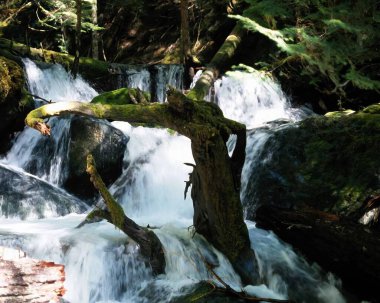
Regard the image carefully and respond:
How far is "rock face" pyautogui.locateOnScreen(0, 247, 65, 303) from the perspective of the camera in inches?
155

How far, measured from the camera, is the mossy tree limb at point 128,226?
506 centimetres

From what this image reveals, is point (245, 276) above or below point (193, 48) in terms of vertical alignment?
below

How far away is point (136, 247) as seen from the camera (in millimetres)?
5742

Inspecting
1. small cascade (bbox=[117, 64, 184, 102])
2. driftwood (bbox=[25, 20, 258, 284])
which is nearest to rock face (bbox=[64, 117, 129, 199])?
driftwood (bbox=[25, 20, 258, 284])

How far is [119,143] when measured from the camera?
10305 millimetres

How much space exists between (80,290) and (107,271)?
391 mm

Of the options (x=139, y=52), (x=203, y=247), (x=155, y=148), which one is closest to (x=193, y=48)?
(x=139, y=52)

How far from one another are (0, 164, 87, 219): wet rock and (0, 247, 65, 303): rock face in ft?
13.8

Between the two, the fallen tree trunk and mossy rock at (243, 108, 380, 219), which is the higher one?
mossy rock at (243, 108, 380, 219)

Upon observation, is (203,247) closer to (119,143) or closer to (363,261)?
(363,261)

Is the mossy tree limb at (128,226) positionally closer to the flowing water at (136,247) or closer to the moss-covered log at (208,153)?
the flowing water at (136,247)

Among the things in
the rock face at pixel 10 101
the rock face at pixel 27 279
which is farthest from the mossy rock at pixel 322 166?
the rock face at pixel 10 101

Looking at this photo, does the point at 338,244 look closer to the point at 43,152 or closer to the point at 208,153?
the point at 208,153

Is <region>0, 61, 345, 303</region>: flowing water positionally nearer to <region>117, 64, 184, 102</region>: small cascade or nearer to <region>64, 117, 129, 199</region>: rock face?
<region>64, 117, 129, 199</region>: rock face
